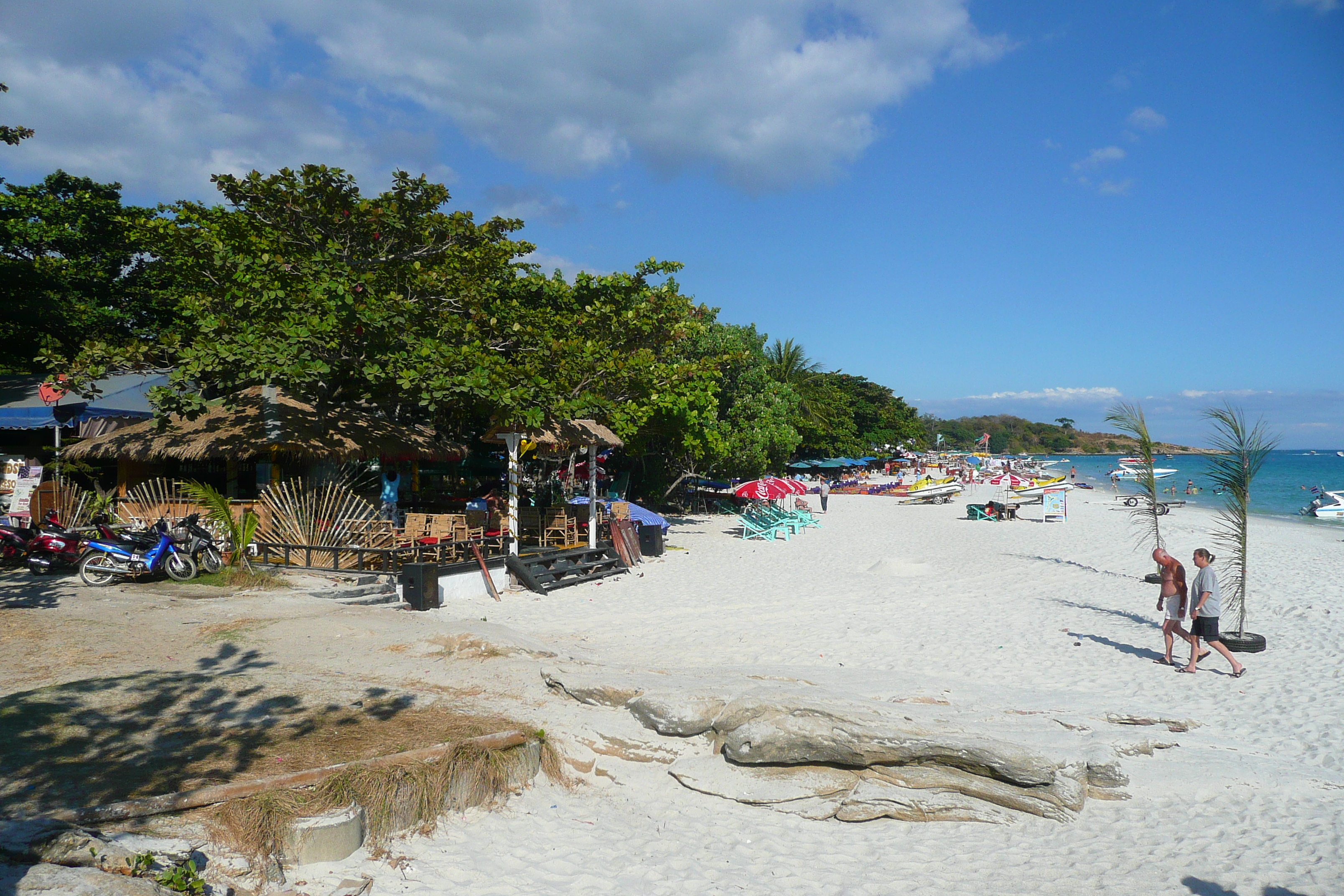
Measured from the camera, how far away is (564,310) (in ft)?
61.0

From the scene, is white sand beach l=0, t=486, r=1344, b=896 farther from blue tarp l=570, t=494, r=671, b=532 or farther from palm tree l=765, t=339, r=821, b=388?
palm tree l=765, t=339, r=821, b=388

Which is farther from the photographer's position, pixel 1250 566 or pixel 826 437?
pixel 826 437

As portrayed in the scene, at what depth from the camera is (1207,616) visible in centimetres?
912

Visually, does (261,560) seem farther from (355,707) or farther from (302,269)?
(355,707)

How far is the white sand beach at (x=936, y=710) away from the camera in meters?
4.75

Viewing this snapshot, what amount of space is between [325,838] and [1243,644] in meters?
10.8

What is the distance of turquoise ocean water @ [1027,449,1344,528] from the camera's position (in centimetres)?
4716

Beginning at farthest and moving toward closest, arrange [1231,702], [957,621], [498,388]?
[498,388], [957,621], [1231,702]

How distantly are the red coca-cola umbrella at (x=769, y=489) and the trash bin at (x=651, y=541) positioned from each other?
528 centimetres

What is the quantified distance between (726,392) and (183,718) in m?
21.8

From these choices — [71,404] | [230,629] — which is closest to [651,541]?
[230,629]

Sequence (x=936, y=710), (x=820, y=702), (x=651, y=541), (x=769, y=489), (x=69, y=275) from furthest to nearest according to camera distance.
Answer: (x=769, y=489), (x=69, y=275), (x=651, y=541), (x=936, y=710), (x=820, y=702)

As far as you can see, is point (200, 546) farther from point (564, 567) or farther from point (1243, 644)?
point (1243, 644)

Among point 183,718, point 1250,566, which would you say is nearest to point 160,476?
point 183,718
